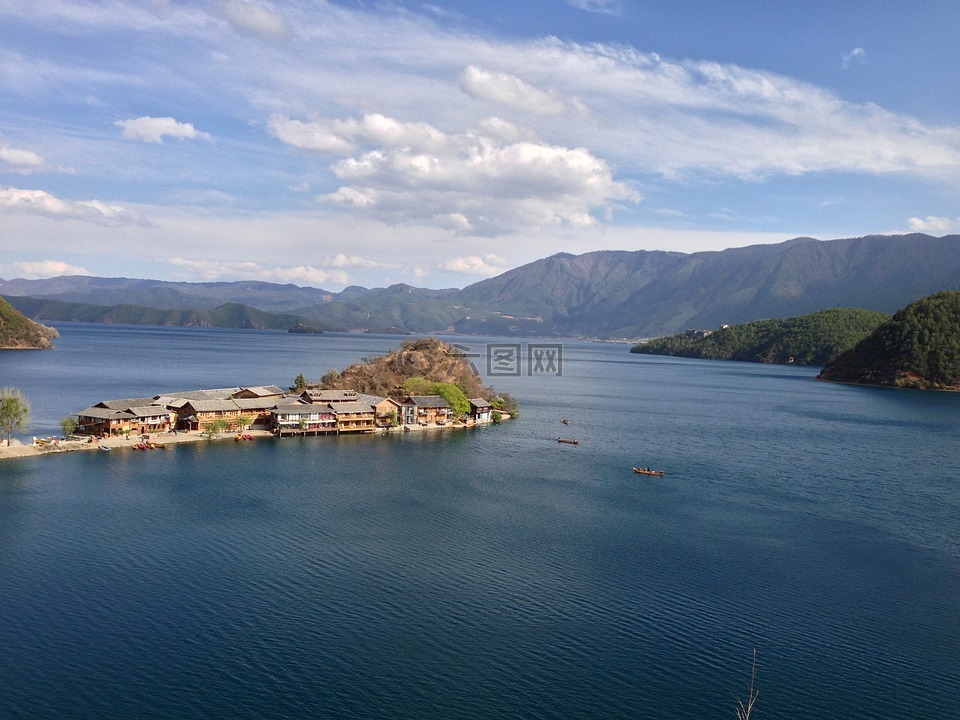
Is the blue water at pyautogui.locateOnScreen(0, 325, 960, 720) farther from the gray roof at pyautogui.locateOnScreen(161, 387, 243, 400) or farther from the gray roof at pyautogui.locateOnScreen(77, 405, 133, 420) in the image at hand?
the gray roof at pyautogui.locateOnScreen(161, 387, 243, 400)

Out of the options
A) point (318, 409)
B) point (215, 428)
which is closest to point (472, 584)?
point (318, 409)

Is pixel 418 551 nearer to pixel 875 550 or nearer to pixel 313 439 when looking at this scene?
pixel 875 550

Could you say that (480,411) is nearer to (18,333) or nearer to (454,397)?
(454,397)

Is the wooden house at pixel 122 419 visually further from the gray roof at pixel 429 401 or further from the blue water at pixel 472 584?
the gray roof at pixel 429 401

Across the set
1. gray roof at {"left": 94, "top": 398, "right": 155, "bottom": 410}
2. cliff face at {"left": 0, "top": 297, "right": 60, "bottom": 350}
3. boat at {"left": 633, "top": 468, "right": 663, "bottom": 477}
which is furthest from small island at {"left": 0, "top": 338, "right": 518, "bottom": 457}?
cliff face at {"left": 0, "top": 297, "right": 60, "bottom": 350}

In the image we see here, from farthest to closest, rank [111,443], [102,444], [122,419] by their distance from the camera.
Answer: [122,419] → [111,443] → [102,444]

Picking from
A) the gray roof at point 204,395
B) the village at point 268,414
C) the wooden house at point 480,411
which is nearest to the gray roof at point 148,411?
the village at point 268,414
